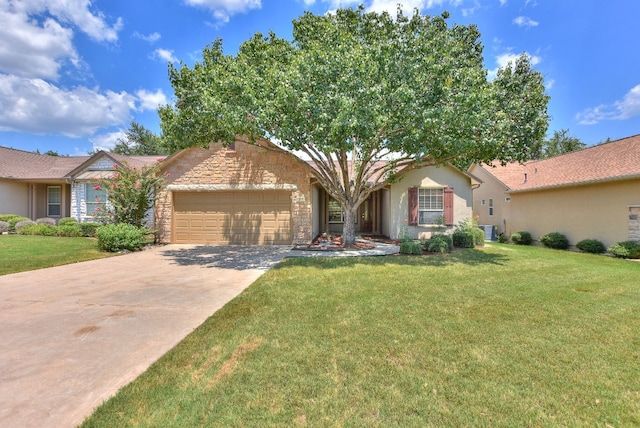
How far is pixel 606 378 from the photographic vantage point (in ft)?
9.12

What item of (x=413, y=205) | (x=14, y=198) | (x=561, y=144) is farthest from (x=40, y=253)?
(x=561, y=144)

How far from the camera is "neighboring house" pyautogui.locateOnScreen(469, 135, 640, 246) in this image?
1122cm

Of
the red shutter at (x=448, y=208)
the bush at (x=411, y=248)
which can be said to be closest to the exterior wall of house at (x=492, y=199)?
the red shutter at (x=448, y=208)

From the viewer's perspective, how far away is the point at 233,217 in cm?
1291

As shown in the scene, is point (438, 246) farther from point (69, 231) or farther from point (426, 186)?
point (69, 231)

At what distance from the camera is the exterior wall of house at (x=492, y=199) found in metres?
17.7

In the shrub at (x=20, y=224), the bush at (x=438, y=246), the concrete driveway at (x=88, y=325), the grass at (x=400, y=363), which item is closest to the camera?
the grass at (x=400, y=363)

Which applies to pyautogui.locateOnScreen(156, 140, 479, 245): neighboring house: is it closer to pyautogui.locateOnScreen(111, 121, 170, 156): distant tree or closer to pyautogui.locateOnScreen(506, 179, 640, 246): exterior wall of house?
pyautogui.locateOnScreen(506, 179, 640, 246): exterior wall of house

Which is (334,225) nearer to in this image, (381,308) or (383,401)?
(381,308)

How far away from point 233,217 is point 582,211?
49.5ft

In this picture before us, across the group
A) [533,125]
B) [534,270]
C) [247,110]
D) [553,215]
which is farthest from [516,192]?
[247,110]

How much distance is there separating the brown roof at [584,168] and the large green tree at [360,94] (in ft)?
14.0

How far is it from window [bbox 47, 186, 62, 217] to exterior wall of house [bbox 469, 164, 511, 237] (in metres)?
24.9

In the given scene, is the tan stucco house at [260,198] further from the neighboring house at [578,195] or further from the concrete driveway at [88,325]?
the concrete driveway at [88,325]
